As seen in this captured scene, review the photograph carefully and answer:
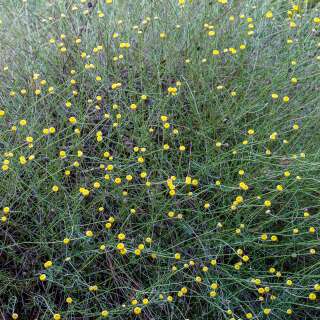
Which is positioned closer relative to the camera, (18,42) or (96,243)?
(96,243)

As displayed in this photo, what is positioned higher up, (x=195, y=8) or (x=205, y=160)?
(x=195, y=8)

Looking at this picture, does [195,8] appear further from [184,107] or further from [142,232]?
[142,232]

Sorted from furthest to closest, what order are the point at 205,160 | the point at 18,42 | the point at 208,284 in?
the point at 18,42 → the point at 205,160 → the point at 208,284

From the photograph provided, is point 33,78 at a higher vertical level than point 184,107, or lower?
higher

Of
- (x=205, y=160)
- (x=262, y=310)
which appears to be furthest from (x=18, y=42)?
(x=262, y=310)

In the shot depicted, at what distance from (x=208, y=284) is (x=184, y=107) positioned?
1.03m

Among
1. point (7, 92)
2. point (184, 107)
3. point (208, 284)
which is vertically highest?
point (7, 92)

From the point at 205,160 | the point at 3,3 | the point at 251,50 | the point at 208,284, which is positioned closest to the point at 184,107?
the point at 205,160

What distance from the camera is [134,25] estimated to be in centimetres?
320

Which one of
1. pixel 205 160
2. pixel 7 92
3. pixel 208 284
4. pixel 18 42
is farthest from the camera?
pixel 18 42

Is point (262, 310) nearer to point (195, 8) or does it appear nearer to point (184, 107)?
point (184, 107)

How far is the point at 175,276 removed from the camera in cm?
243

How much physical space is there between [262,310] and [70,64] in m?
1.68

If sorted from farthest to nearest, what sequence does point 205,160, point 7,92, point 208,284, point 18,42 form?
1. point 18,42
2. point 7,92
3. point 205,160
4. point 208,284
